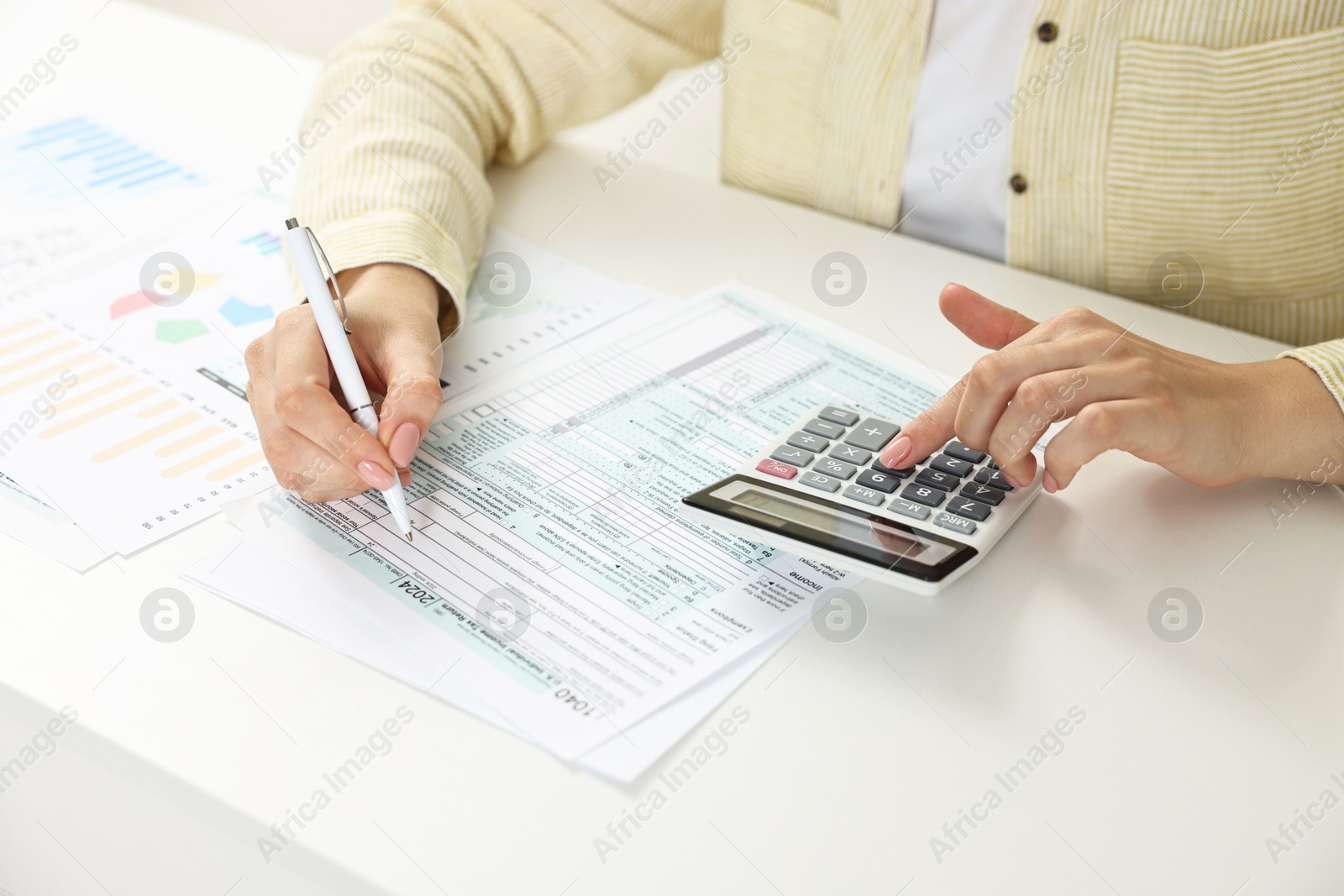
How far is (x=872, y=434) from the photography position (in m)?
0.64

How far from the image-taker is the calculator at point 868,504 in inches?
21.4

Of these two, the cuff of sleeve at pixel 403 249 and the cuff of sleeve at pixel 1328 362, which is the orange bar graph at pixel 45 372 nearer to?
the cuff of sleeve at pixel 403 249

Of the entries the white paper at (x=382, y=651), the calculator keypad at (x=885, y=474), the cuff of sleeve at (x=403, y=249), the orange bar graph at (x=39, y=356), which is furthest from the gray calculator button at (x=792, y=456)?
the orange bar graph at (x=39, y=356)

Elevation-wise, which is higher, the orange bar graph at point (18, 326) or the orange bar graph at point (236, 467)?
the orange bar graph at point (236, 467)

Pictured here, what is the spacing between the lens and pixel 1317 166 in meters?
0.79

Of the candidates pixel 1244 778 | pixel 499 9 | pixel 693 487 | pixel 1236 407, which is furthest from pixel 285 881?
pixel 499 9

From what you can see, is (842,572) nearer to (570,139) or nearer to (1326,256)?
(1326,256)

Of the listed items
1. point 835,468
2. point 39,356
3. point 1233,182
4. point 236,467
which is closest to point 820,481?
point 835,468

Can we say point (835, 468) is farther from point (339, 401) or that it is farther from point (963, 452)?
point (339, 401)

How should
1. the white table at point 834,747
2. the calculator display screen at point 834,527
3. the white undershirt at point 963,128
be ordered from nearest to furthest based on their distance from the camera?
the white table at point 834,747, the calculator display screen at point 834,527, the white undershirt at point 963,128

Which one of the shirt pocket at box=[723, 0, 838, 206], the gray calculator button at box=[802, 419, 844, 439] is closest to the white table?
the gray calculator button at box=[802, 419, 844, 439]

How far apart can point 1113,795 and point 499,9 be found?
837mm

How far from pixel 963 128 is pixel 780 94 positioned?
0.19m

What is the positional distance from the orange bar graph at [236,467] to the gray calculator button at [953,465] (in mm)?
412
